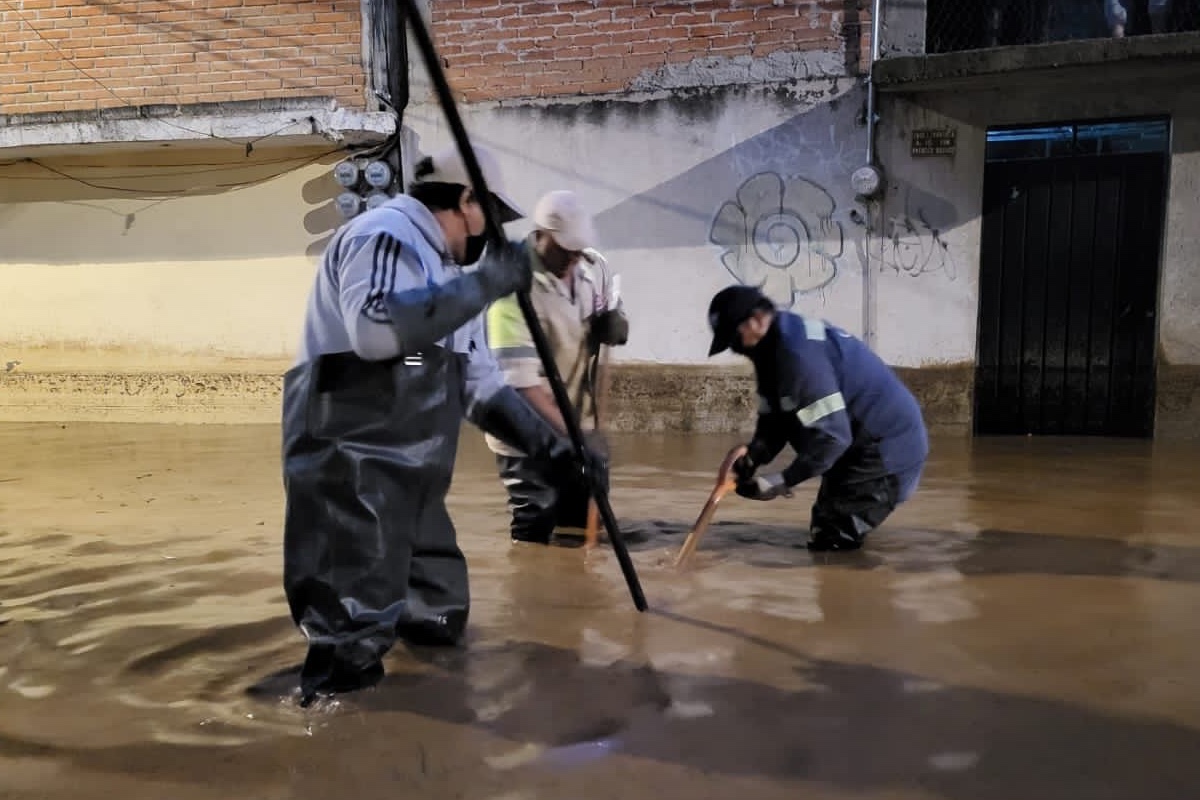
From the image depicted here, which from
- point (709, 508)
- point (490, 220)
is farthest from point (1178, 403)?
Answer: point (490, 220)

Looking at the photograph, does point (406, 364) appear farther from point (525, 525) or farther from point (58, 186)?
point (58, 186)

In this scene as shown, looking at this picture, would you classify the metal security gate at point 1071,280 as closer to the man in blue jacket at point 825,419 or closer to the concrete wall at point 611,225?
the concrete wall at point 611,225

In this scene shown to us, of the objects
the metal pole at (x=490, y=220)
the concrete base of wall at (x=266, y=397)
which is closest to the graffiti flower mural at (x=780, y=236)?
the concrete base of wall at (x=266, y=397)

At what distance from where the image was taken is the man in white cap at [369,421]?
80.8 inches

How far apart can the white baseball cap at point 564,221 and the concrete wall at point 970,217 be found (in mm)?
4136

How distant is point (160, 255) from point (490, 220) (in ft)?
25.5

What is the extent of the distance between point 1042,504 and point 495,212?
132 inches

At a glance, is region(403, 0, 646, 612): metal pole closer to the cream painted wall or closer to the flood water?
the flood water

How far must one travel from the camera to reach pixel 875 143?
22.8 ft

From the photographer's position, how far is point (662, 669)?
2361mm

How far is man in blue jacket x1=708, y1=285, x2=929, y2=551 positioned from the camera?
3.31 m

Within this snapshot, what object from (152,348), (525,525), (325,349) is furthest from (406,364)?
(152,348)

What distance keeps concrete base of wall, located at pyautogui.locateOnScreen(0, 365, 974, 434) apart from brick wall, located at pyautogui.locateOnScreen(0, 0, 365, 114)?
267cm

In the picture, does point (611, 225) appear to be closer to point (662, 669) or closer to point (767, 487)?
point (767, 487)
